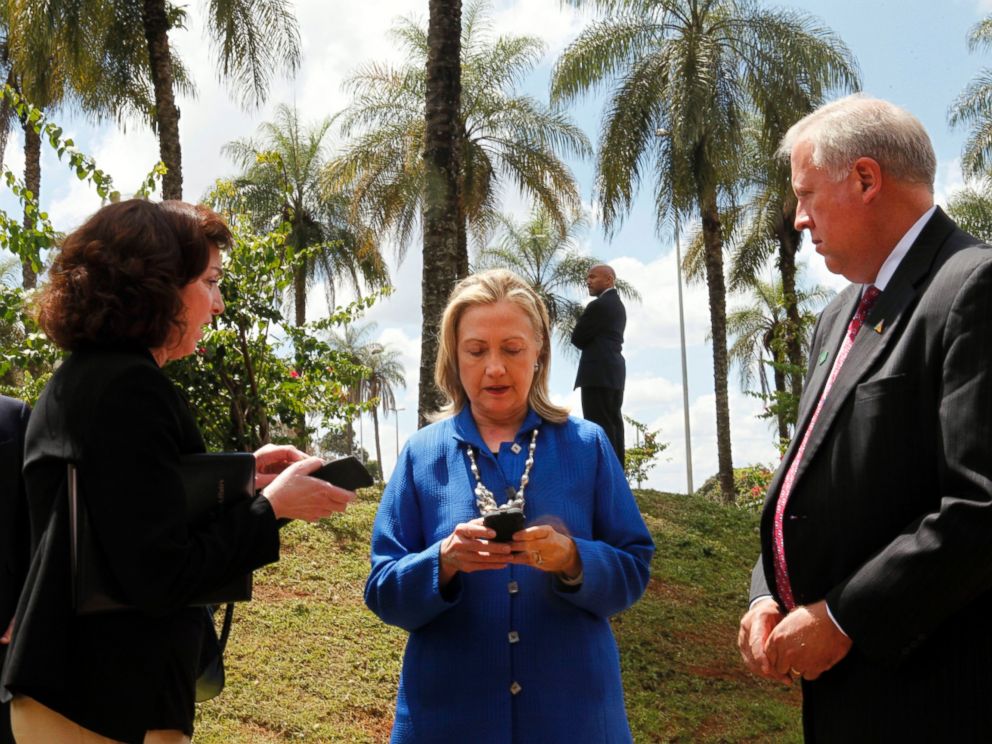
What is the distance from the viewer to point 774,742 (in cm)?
719

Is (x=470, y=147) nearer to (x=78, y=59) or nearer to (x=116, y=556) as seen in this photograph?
(x=78, y=59)

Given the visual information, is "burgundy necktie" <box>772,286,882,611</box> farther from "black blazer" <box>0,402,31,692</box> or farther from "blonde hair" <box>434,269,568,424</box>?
"black blazer" <box>0,402,31,692</box>

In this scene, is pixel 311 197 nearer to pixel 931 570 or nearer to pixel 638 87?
pixel 638 87

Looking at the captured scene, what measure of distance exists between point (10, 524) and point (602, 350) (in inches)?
378

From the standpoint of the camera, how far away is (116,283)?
97.7 inches

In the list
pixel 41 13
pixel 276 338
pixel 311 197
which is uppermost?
pixel 311 197

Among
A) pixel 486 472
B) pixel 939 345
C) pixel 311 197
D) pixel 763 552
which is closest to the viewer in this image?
pixel 939 345

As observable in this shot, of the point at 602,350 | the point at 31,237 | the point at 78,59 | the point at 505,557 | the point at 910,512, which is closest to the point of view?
the point at 910,512

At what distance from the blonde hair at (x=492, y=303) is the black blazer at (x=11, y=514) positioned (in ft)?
4.06

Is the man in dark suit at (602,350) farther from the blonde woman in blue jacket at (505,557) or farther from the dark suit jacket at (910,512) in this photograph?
the dark suit jacket at (910,512)

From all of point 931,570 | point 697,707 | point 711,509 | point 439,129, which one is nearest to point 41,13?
point 439,129

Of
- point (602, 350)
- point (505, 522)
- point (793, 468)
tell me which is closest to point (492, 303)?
point (505, 522)

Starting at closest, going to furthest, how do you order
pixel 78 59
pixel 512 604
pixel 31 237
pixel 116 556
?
pixel 116 556, pixel 512 604, pixel 31 237, pixel 78 59

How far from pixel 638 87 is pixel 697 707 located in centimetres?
1584
